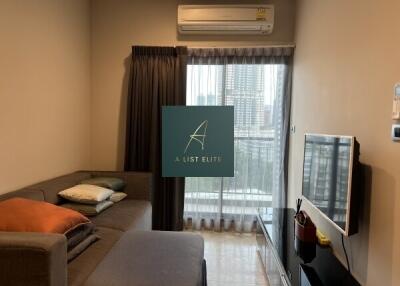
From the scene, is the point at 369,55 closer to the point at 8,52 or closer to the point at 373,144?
the point at 373,144

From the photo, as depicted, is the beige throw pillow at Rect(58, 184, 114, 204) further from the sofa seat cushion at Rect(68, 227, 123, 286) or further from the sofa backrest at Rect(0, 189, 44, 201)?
the sofa seat cushion at Rect(68, 227, 123, 286)

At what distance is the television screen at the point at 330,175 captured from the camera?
1.66 metres

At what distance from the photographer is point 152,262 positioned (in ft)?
5.66

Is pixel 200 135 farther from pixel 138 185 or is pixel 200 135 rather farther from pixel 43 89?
pixel 43 89

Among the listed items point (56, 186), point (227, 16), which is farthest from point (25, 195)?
point (227, 16)

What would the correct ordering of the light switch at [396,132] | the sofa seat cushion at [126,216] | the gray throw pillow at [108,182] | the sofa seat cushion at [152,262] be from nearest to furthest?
the light switch at [396,132], the sofa seat cushion at [152,262], the sofa seat cushion at [126,216], the gray throw pillow at [108,182]

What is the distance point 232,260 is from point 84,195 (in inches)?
60.0

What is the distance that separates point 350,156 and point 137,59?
2699mm

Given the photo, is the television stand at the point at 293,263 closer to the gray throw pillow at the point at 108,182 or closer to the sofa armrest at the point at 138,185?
the sofa armrest at the point at 138,185

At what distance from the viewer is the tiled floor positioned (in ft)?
8.20

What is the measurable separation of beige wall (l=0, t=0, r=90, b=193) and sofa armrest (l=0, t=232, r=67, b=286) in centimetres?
114

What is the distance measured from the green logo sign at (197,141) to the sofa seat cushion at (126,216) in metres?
0.64

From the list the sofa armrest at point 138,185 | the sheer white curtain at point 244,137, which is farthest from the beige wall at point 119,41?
the sofa armrest at point 138,185

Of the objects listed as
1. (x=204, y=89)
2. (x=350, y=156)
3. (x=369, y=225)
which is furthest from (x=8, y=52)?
(x=369, y=225)
